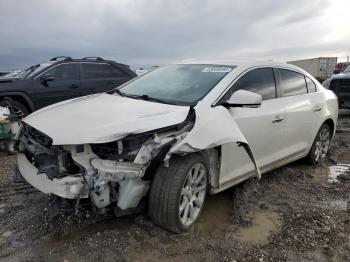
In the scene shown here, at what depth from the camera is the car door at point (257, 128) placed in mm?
3971

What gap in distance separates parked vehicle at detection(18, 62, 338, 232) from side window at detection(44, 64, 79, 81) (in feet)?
14.6

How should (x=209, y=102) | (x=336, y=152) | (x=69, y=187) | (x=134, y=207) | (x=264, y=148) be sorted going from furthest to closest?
(x=336, y=152) → (x=264, y=148) → (x=209, y=102) → (x=134, y=207) → (x=69, y=187)

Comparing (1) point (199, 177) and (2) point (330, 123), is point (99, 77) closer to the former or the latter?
(2) point (330, 123)

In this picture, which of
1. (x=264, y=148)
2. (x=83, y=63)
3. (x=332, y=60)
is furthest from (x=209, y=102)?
(x=332, y=60)

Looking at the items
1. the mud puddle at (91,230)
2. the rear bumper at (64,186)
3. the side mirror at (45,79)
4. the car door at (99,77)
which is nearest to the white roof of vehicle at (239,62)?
the mud puddle at (91,230)

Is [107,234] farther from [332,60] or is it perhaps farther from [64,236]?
[332,60]

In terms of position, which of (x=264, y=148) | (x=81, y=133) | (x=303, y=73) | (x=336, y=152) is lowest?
(x=336, y=152)

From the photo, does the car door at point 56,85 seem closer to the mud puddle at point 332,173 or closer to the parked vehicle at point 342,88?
the mud puddle at point 332,173

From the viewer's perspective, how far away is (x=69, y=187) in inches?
117

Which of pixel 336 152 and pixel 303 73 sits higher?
pixel 303 73

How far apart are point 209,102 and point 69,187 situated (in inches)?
61.9

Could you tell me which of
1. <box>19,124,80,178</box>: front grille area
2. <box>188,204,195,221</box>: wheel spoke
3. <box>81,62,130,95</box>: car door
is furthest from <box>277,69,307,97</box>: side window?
<box>81,62,130,95</box>: car door

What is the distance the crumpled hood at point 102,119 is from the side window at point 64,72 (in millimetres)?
4990

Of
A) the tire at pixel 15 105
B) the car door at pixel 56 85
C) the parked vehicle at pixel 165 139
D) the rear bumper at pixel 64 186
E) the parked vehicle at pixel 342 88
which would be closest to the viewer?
the rear bumper at pixel 64 186
